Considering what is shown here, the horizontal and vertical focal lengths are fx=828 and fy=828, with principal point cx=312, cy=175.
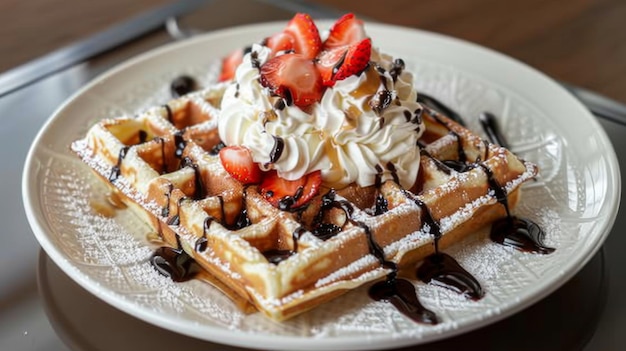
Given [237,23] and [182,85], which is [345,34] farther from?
[237,23]

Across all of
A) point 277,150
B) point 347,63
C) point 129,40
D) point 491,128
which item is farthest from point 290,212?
point 129,40

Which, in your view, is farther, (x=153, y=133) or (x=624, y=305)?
(x=153, y=133)

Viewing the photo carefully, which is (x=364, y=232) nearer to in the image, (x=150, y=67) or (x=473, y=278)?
(x=473, y=278)

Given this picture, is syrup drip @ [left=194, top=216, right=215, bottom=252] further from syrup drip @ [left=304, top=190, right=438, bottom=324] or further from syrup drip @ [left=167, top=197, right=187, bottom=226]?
syrup drip @ [left=304, top=190, right=438, bottom=324]

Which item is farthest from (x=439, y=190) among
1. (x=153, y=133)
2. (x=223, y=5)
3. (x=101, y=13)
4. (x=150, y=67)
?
(x=101, y=13)

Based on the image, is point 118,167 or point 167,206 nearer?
point 167,206

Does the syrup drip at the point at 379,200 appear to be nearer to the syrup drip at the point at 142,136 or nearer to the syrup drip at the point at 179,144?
the syrup drip at the point at 179,144
